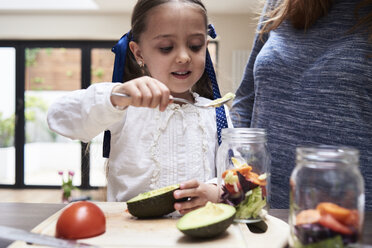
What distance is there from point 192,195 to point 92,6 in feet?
16.0

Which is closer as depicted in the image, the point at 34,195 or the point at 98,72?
the point at 34,195

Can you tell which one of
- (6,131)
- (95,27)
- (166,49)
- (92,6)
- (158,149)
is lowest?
(6,131)

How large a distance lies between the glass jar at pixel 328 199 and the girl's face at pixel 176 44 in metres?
0.51

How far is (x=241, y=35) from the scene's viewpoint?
5.60 m

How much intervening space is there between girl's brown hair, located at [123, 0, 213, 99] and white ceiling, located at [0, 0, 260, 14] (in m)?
3.79

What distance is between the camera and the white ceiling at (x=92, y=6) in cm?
492

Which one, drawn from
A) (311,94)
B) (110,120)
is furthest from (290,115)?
(110,120)

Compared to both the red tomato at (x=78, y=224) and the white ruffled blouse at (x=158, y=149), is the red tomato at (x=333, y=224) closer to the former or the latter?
the red tomato at (x=78, y=224)

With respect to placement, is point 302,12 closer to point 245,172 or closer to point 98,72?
point 245,172

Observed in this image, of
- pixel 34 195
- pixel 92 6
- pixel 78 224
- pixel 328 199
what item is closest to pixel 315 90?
pixel 328 199

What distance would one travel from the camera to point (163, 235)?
2.29 feet

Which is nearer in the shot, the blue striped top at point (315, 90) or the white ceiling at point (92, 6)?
the blue striped top at point (315, 90)

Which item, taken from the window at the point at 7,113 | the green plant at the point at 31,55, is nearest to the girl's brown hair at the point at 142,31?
the green plant at the point at 31,55

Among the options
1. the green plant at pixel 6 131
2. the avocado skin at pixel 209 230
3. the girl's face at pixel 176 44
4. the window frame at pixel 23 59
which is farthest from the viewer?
the green plant at pixel 6 131
